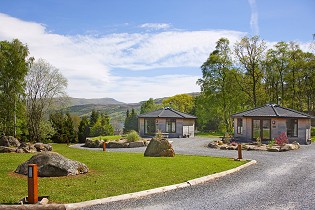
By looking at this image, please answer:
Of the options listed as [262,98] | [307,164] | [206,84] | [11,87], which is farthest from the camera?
[262,98]

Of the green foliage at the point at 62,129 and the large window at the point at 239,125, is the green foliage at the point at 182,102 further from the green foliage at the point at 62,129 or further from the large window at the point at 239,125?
the large window at the point at 239,125

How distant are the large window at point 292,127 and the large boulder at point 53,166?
22415 millimetres

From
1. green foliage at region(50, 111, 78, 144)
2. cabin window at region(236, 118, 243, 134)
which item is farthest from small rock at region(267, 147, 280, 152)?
green foliage at region(50, 111, 78, 144)

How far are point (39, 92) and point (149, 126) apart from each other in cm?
1381

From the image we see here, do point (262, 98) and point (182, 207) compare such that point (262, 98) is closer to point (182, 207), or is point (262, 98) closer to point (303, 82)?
point (303, 82)

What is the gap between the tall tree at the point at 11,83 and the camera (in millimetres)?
31219

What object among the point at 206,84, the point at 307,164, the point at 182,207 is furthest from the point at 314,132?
the point at 182,207

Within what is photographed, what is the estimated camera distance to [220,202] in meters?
→ 7.71

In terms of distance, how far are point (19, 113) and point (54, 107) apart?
6886mm

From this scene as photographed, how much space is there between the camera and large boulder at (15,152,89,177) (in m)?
10.3

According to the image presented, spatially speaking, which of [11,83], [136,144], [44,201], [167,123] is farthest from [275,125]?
[11,83]

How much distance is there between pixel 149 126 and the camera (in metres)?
38.8

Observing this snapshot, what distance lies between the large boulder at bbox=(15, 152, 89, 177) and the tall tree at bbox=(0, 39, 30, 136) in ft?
74.9

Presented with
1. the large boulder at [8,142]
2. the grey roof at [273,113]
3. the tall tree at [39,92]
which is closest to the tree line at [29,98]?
the tall tree at [39,92]
